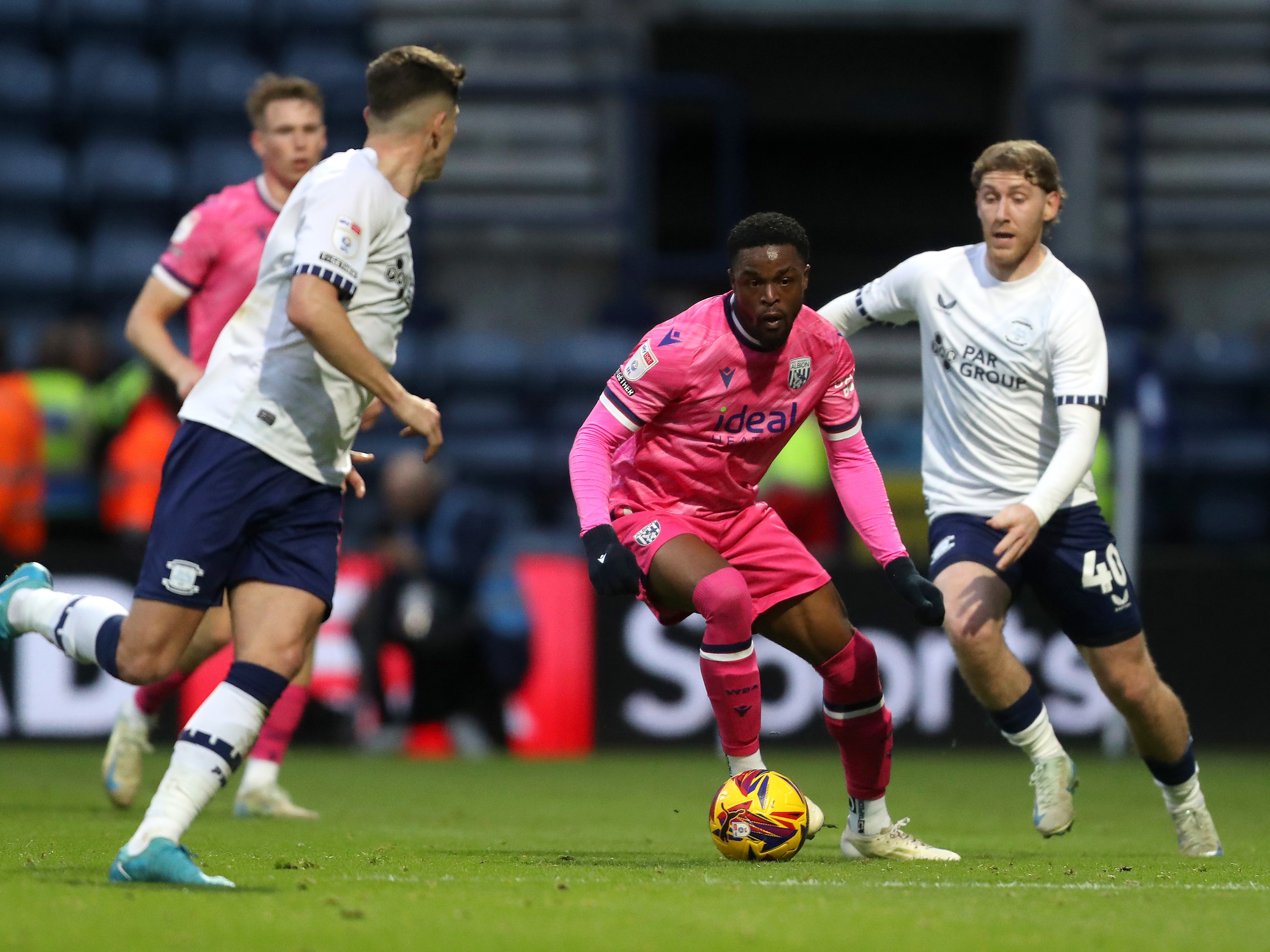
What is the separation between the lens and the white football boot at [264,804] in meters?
7.10

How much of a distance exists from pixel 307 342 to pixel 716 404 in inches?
54.0

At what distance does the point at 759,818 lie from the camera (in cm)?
539

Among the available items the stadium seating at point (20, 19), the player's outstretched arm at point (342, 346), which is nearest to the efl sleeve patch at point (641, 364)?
the player's outstretched arm at point (342, 346)

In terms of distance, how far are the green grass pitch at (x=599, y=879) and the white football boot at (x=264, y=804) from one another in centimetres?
23

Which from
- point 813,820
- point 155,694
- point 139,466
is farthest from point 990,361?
point 139,466

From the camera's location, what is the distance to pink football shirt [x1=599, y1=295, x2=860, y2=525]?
5.59 meters

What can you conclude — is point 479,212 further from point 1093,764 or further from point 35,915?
point 35,915

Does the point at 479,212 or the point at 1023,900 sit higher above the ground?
the point at 479,212

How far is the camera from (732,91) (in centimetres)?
1473

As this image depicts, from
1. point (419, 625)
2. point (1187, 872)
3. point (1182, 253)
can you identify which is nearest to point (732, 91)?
point (1182, 253)

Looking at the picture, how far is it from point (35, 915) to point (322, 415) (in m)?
1.49

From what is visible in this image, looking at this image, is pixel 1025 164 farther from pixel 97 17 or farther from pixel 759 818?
pixel 97 17

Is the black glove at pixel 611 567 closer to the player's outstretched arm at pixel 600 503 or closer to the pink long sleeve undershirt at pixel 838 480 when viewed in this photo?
the player's outstretched arm at pixel 600 503

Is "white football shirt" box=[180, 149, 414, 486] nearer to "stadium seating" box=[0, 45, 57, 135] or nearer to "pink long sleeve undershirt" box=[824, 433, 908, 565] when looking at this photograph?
"pink long sleeve undershirt" box=[824, 433, 908, 565]
